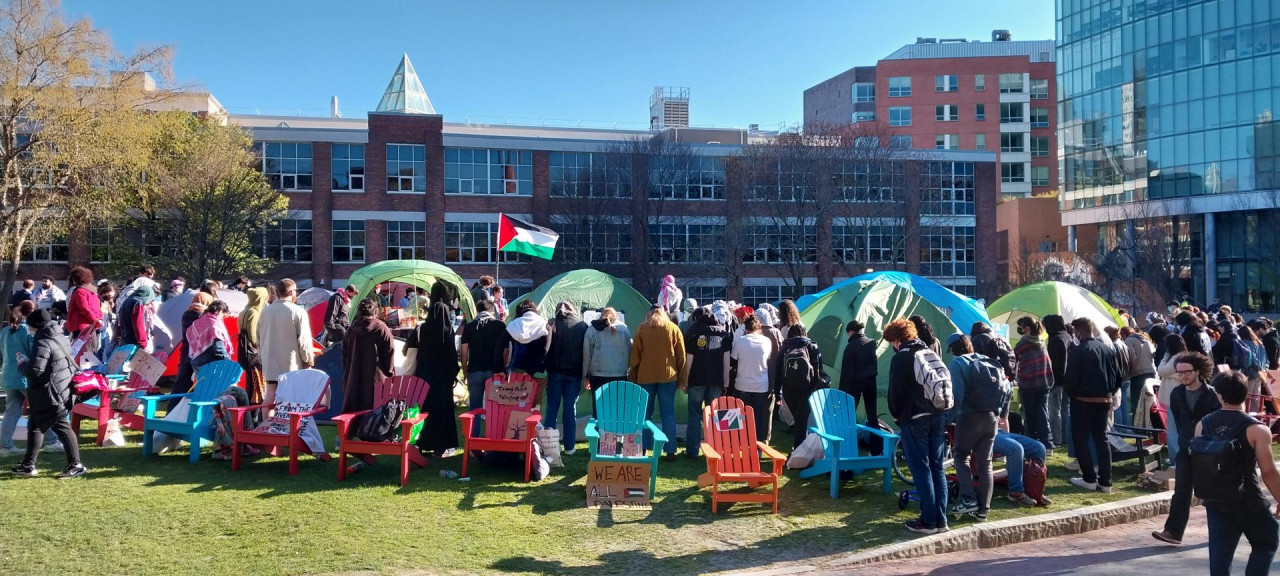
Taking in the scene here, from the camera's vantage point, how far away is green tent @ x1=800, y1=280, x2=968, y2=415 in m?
12.7

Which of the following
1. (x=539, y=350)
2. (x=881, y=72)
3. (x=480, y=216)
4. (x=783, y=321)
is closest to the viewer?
(x=539, y=350)

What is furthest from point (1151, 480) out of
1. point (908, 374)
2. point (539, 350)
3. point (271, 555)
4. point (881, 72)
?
point (881, 72)

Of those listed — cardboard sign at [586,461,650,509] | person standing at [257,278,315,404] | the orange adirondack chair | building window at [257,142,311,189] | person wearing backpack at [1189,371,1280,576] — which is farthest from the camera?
building window at [257,142,311,189]

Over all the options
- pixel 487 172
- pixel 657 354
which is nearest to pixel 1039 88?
pixel 487 172

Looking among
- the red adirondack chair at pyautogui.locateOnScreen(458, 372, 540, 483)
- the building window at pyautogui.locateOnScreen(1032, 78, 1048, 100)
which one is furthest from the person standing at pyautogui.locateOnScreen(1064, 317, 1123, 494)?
the building window at pyautogui.locateOnScreen(1032, 78, 1048, 100)

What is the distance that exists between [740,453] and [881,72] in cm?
6419

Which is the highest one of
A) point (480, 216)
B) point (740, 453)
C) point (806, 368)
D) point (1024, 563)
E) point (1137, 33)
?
point (1137, 33)

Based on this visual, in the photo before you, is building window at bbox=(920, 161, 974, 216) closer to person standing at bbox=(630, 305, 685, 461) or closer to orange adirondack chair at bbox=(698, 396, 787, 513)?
person standing at bbox=(630, 305, 685, 461)

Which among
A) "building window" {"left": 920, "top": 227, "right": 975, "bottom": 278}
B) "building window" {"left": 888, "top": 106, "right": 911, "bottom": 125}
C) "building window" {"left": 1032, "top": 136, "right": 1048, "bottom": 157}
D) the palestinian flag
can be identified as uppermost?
"building window" {"left": 888, "top": 106, "right": 911, "bottom": 125}

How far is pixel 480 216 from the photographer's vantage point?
42.5m

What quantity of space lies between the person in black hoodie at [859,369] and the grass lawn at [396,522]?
1357 mm

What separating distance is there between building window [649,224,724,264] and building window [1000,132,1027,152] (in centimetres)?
3476

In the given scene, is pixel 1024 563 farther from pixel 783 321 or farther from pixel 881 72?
pixel 881 72

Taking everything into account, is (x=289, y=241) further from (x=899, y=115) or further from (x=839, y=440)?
(x=899, y=115)
